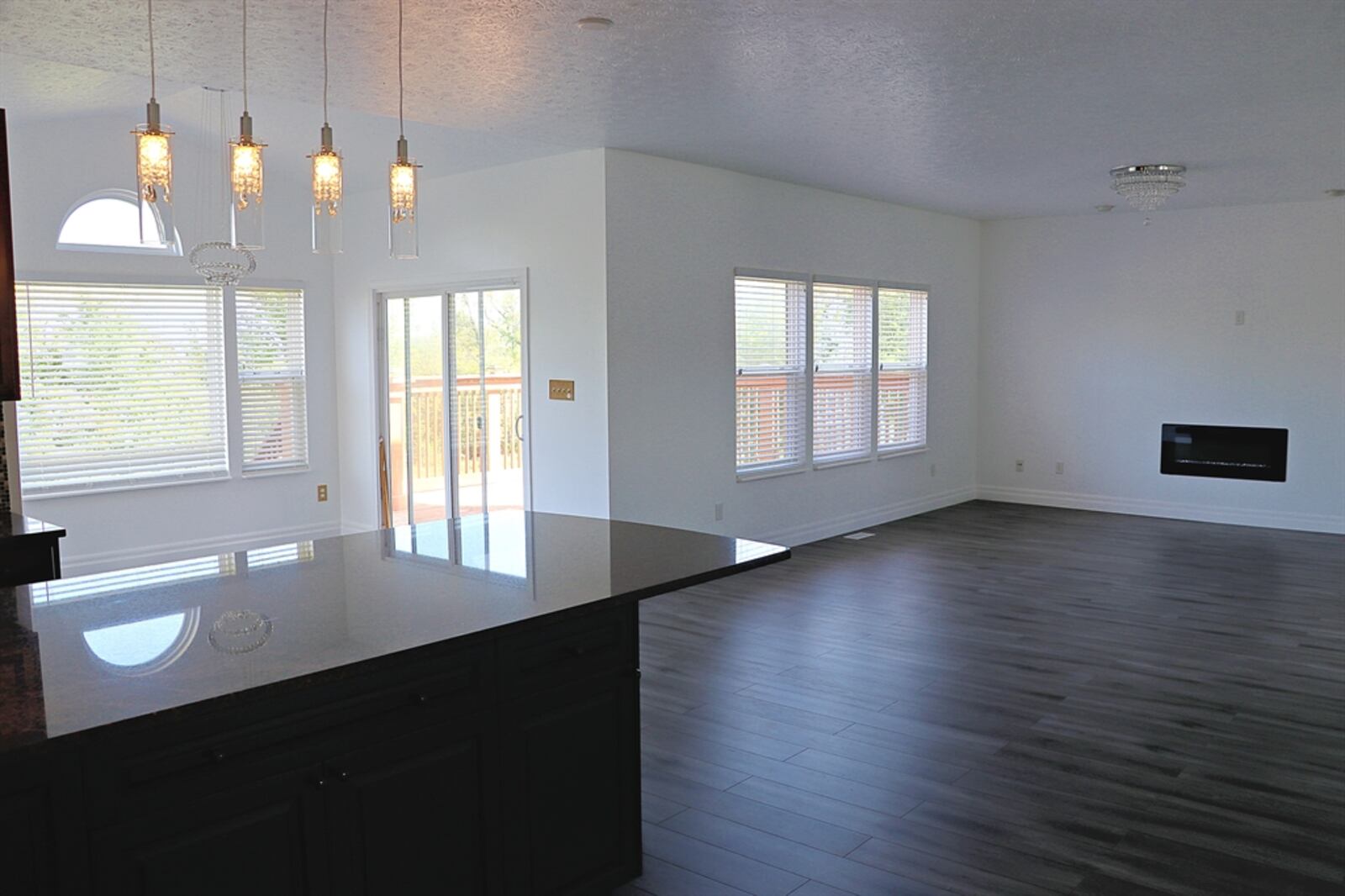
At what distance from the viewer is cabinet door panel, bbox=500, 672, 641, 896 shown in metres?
2.40

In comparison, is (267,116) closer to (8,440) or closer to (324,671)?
(8,440)

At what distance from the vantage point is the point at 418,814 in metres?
2.19

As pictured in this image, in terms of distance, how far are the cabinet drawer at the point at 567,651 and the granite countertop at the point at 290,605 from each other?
0.10 metres

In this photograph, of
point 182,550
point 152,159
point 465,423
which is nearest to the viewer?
point 152,159

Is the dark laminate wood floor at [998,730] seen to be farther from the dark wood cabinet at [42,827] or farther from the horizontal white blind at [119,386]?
the horizontal white blind at [119,386]

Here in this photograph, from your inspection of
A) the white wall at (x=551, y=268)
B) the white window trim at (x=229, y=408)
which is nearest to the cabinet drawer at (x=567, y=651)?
the white wall at (x=551, y=268)

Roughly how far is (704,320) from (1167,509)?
4884 mm

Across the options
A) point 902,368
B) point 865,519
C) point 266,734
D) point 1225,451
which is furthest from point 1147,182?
point 266,734

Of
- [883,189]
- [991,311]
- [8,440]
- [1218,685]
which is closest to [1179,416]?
[991,311]

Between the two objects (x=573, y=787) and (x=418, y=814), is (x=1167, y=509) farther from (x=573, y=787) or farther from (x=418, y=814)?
(x=418, y=814)

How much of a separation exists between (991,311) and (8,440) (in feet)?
26.8

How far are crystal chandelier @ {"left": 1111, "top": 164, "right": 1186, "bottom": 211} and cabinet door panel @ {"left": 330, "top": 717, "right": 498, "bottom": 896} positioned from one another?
5974mm

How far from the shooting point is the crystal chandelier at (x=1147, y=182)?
652 cm

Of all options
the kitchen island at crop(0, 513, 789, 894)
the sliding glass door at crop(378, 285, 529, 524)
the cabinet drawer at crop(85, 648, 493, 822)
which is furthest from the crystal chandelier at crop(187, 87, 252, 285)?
the cabinet drawer at crop(85, 648, 493, 822)
